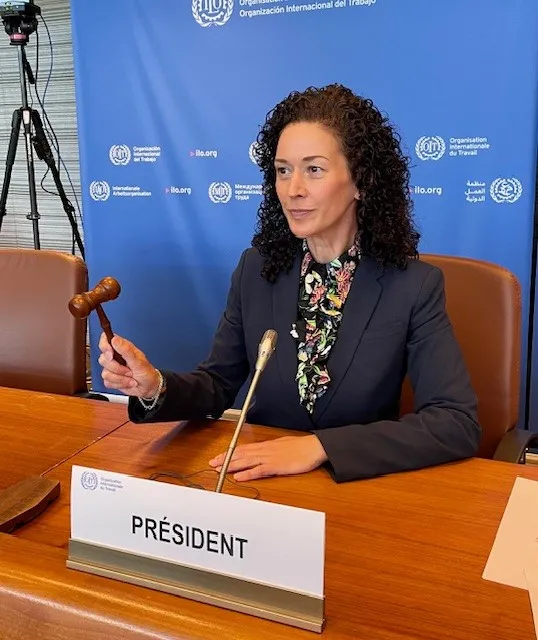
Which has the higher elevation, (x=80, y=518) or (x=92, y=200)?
(x=92, y=200)

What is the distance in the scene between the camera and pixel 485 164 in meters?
2.54

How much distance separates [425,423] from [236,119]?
1983 millimetres

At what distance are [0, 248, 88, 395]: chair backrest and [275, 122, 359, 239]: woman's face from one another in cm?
68

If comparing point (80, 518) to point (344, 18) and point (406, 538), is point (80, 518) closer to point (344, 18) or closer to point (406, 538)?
point (406, 538)

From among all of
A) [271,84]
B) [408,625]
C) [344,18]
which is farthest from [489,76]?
[408,625]

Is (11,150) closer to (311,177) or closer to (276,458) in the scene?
(311,177)

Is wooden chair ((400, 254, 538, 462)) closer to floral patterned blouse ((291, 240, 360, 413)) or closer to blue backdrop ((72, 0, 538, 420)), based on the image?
floral patterned blouse ((291, 240, 360, 413))

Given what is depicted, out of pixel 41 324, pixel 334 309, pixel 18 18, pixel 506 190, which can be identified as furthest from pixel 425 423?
pixel 18 18

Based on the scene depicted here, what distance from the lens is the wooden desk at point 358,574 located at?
0.72m

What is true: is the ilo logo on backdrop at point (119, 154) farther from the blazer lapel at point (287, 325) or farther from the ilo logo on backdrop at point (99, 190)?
the blazer lapel at point (287, 325)

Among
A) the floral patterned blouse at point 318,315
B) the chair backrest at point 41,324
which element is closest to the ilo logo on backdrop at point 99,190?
the chair backrest at point 41,324

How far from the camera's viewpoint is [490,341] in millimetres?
1553

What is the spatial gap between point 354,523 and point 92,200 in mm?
2547

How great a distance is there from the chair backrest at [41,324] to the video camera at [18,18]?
65.0 inches
